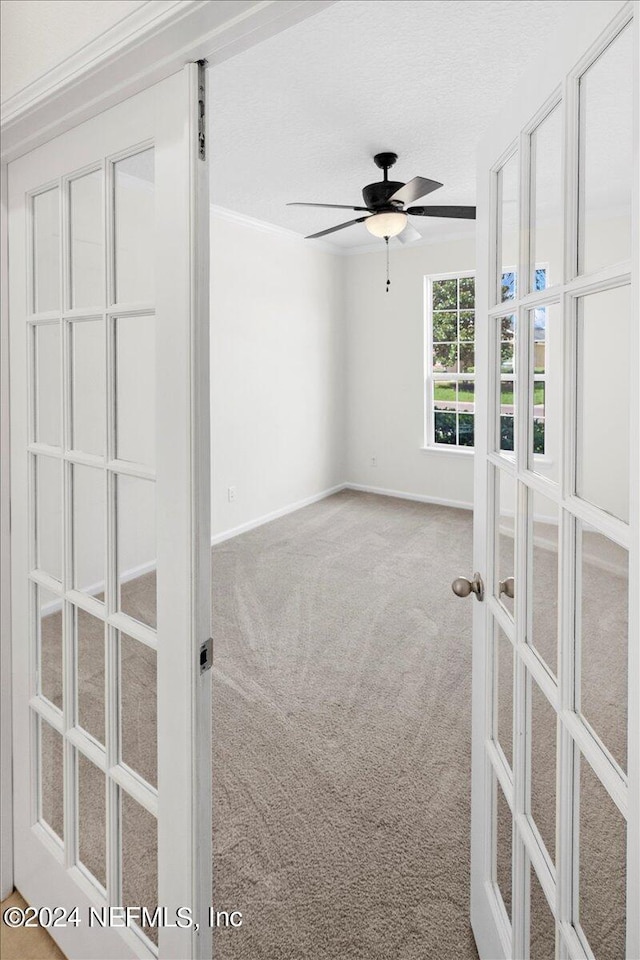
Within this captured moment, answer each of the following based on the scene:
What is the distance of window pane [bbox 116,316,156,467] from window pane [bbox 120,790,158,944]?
2.44ft

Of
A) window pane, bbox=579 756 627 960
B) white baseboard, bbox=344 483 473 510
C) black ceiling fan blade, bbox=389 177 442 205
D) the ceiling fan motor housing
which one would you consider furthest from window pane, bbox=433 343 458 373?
window pane, bbox=579 756 627 960

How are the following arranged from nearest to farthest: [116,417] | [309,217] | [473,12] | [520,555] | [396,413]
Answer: [520,555] → [116,417] → [473,12] → [309,217] → [396,413]

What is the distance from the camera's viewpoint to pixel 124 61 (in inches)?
40.2

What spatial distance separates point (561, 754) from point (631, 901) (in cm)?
24

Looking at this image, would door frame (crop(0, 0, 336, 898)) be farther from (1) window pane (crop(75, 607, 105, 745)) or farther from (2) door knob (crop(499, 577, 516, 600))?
(2) door knob (crop(499, 577, 516, 600))

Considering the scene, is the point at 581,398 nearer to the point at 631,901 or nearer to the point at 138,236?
the point at 631,901

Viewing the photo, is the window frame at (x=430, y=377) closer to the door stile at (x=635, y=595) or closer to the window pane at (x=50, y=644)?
the window pane at (x=50, y=644)

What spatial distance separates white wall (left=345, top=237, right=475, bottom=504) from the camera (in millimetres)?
6070

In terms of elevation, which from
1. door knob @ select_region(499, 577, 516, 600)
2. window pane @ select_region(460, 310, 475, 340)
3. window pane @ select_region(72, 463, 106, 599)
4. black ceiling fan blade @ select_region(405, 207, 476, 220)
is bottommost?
door knob @ select_region(499, 577, 516, 600)

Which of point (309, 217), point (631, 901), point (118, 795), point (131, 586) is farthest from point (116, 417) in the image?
point (309, 217)

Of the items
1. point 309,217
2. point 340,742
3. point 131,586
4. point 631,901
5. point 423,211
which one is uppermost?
point 309,217

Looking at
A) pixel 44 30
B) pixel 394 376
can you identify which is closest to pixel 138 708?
pixel 44 30

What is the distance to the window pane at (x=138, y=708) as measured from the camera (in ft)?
3.91

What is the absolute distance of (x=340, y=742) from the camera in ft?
7.52
